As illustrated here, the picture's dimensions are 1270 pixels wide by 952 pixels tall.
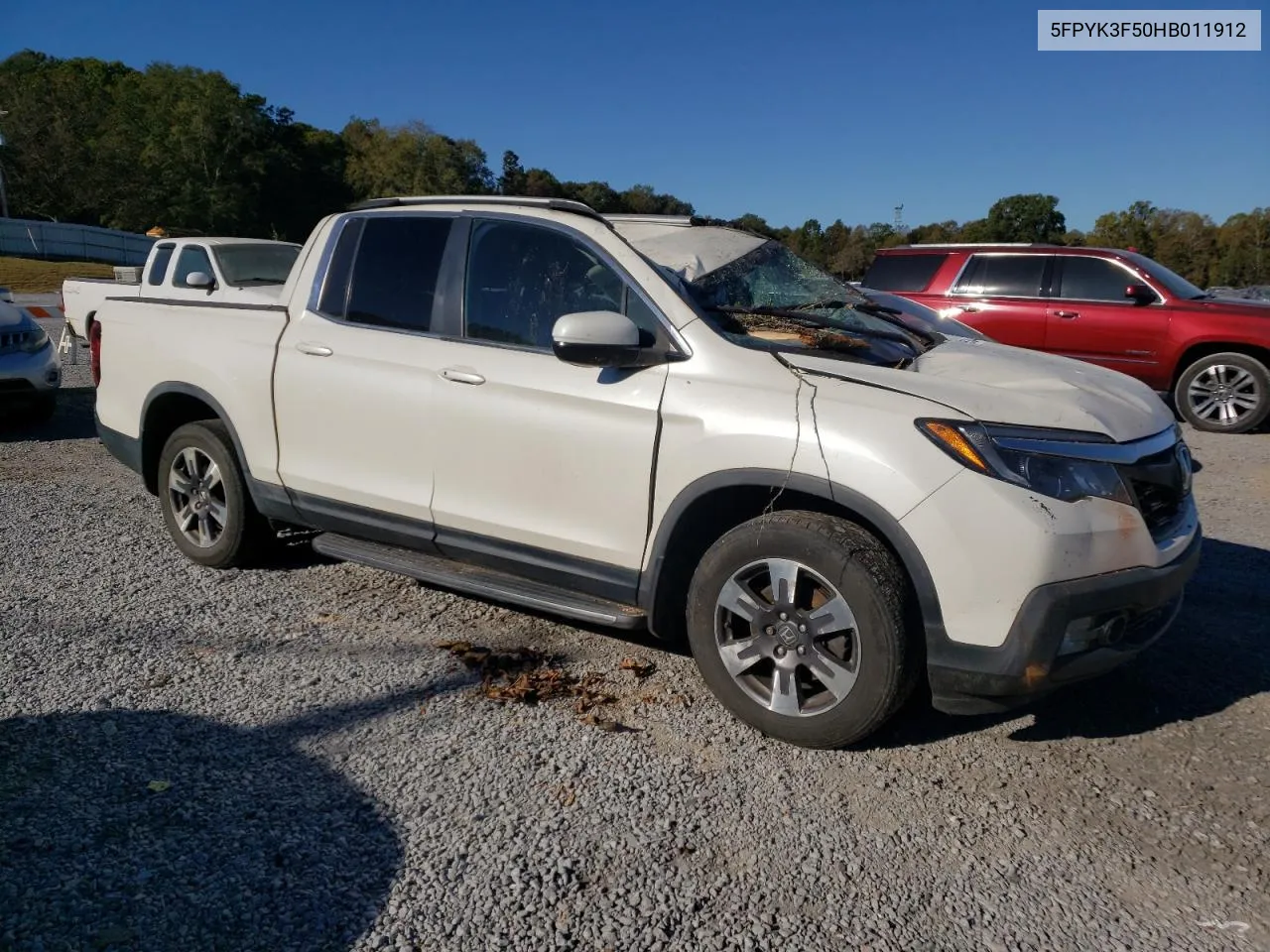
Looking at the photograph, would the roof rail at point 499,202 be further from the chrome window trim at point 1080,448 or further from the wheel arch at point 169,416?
the chrome window trim at point 1080,448

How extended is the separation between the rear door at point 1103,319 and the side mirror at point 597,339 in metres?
8.22

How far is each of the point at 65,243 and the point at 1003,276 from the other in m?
51.2

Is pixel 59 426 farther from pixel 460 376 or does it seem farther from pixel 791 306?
pixel 791 306

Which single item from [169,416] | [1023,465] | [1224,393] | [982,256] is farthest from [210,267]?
[1224,393]

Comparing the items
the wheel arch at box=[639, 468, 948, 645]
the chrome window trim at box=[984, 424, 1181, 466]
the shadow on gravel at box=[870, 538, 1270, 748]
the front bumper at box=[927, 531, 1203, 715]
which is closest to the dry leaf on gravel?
the wheel arch at box=[639, 468, 948, 645]

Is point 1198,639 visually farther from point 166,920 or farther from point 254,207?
point 254,207

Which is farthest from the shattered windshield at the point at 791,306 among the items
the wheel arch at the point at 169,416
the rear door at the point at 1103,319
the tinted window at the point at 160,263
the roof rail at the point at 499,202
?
the tinted window at the point at 160,263

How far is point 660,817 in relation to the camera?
306 centimetres

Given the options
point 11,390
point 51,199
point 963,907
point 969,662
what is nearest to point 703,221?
point 969,662

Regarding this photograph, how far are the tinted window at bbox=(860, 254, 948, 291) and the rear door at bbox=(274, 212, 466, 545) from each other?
7.70m

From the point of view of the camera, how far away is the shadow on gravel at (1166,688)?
3.69m

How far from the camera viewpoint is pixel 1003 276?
434 inches

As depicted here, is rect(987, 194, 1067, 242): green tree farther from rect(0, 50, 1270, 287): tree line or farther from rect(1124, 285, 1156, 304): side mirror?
rect(1124, 285, 1156, 304): side mirror

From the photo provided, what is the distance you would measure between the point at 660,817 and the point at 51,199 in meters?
78.1
